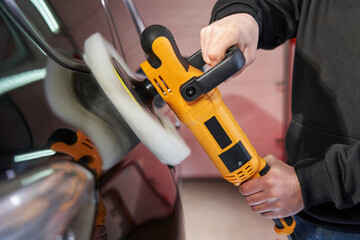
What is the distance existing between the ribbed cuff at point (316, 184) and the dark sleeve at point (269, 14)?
37cm

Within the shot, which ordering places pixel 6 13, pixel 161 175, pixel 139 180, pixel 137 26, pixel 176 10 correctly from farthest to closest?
pixel 176 10 < pixel 137 26 < pixel 161 175 < pixel 139 180 < pixel 6 13

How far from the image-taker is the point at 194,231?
7.55ft

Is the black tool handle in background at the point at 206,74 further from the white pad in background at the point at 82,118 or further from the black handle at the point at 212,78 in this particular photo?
the white pad in background at the point at 82,118

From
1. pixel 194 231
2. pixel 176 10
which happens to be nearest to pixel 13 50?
pixel 194 231

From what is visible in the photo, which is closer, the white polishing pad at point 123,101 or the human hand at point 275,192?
the white polishing pad at point 123,101

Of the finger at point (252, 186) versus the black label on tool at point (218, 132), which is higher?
the black label on tool at point (218, 132)

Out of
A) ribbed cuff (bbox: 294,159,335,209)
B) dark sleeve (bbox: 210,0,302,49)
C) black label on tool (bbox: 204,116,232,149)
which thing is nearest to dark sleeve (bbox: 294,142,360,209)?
ribbed cuff (bbox: 294,159,335,209)

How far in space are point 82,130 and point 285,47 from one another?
2.35 m

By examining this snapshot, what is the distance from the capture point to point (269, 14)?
0.94 m

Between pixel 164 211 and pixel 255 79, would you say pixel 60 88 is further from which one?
pixel 255 79

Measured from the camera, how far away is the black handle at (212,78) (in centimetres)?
60

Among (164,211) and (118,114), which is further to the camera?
(164,211)

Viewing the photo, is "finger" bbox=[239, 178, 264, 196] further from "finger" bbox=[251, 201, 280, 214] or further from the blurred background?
the blurred background

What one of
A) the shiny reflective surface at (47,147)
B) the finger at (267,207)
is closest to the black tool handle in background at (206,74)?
the shiny reflective surface at (47,147)
